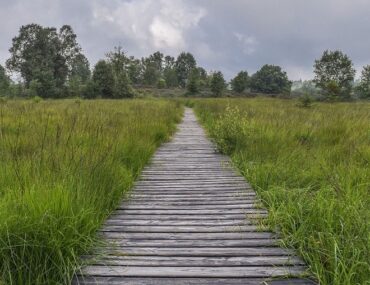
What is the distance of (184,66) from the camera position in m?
96.8

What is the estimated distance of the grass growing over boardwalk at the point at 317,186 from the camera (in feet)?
8.09

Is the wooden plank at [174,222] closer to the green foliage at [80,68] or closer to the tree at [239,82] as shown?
the green foliage at [80,68]

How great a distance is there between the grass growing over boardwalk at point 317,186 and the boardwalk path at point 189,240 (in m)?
0.21

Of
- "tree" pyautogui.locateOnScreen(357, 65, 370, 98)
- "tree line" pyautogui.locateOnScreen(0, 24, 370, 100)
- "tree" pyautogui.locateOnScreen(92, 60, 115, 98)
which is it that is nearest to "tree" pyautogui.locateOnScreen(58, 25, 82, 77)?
"tree line" pyautogui.locateOnScreen(0, 24, 370, 100)

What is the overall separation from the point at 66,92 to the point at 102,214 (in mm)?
49173

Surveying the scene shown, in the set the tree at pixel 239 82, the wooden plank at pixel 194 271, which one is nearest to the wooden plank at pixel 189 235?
the wooden plank at pixel 194 271

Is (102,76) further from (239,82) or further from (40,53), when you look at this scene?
(239,82)

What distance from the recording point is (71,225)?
2.68 m

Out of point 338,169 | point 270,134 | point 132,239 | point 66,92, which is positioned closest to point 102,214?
point 132,239

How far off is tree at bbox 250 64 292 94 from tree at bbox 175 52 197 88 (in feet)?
66.0

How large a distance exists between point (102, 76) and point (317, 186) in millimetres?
41788

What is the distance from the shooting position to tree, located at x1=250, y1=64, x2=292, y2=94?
81.2 m

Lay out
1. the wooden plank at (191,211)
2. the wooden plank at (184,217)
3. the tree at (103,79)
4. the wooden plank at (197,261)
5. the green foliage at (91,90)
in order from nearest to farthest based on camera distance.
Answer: the wooden plank at (197,261) → the wooden plank at (184,217) → the wooden plank at (191,211) → the green foliage at (91,90) → the tree at (103,79)

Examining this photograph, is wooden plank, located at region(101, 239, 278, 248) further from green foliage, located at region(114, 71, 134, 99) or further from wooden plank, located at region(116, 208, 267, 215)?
green foliage, located at region(114, 71, 134, 99)
